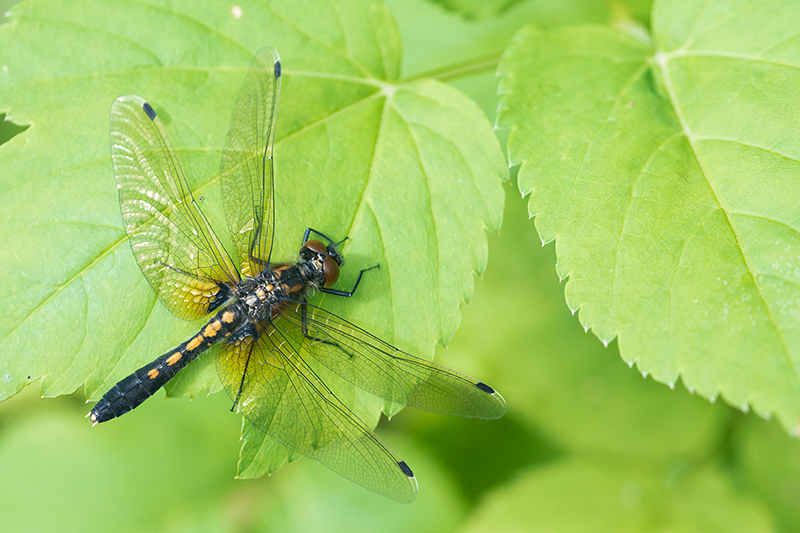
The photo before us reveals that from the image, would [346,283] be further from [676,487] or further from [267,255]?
[676,487]

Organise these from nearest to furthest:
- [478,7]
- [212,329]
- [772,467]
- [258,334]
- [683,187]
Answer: [683,187] < [212,329] < [258,334] < [478,7] < [772,467]

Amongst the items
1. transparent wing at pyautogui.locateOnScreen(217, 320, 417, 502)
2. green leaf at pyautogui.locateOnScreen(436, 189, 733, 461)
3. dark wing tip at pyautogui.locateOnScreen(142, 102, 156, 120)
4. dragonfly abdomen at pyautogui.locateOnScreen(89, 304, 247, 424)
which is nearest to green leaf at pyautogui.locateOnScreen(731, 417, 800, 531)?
green leaf at pyautogui.locateOnScreen(436, 189, 733, 461)

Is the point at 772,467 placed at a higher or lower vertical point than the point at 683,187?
lower

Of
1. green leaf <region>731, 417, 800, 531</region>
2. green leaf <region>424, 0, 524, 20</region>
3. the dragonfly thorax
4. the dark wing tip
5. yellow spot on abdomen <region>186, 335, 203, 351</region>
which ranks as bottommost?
green leaf <region>731, 417, 800, 531</region>

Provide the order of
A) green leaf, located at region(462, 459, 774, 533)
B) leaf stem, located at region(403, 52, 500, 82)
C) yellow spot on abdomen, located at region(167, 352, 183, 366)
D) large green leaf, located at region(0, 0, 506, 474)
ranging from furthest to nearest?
1. green leaf, located at region(462, 459, 774, 533)
2. leaf stem, located at region(403, 52, 500, 82)
3. yellow spot on abdomen, located at region(167, 352, 183, 366)
4. large green leaf, located at region(0, 0, 506, 474)

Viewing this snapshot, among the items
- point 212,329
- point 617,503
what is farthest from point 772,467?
point 212,329

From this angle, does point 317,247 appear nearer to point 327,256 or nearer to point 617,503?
point 327,256

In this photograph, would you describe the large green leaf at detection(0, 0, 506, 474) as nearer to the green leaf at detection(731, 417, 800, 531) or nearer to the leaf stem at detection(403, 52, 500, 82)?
the leaf stem at detection(403, 52, 500, 82)

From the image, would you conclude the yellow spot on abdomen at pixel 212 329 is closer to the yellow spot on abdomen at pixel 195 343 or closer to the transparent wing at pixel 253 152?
the yellow spot on abdomen at pixel 195 343
